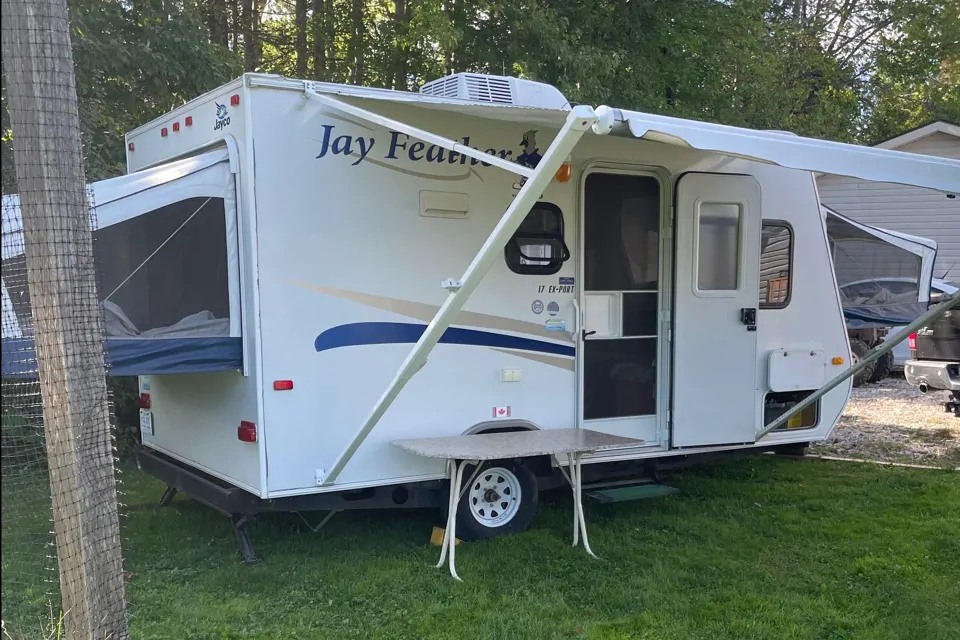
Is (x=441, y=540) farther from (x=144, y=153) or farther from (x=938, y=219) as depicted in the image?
(x=938, y=219)

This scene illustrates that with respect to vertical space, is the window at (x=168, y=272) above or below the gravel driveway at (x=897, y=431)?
→ above

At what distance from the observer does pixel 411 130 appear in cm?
379

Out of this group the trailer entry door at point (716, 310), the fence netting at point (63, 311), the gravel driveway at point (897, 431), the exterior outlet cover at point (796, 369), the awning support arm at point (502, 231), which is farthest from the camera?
the gravel driveway at point (897, 431)

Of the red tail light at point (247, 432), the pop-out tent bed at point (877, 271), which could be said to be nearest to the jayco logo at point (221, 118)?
the red tail light at point (247, 432)

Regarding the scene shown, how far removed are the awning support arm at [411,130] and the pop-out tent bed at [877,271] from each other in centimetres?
377

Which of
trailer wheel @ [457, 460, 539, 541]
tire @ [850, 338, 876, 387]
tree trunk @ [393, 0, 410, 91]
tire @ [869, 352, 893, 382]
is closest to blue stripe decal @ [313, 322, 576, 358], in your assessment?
trailer wheel @ [457, 460, 539, 541]

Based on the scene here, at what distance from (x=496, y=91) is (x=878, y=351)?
9.19 feet

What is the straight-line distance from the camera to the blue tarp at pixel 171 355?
3775mm

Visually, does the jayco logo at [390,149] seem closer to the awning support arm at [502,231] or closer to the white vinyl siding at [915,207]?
the awning support arm at [502,231]

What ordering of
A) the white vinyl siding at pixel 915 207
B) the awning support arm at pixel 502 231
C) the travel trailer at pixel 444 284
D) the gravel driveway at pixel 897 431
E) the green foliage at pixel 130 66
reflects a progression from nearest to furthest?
the awning support arm at pixel 502 231 → the travel trailer at pixel 444 284 → the green foliage at pixel 130 66 → the gravel driveway at pixel 897 431 → the white vinyl siding at pixel 915 207

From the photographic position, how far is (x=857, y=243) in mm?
6555

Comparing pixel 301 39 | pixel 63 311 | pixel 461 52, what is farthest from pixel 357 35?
pixel 63 311

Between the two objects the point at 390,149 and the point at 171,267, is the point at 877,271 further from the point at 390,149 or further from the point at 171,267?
the point at 171,267

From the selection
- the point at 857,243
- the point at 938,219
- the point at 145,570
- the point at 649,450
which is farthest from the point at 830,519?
the point at 938,219
